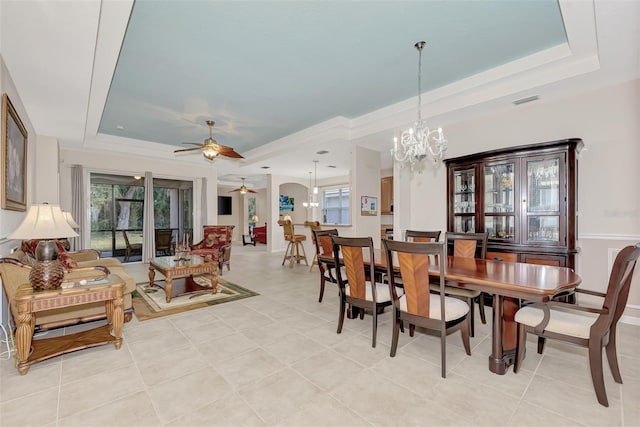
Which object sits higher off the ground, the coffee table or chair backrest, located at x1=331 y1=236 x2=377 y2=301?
chair backrest, located at x1=331 y1=236 x2=377 y2=301

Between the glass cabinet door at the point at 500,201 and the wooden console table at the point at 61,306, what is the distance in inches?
165

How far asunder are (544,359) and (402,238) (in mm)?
2667

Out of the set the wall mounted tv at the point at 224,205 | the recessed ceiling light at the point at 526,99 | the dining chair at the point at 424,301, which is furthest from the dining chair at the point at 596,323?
the wall mounted tv at the point at 224,205

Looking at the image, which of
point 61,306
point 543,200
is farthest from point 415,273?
point 61,306

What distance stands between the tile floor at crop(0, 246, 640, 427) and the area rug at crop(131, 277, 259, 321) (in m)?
0.48

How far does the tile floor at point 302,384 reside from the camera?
5.45ft

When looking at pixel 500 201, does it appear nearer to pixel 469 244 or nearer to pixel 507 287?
pixel 469 244

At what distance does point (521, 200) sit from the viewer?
345cm

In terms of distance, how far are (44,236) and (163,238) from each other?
5.38 metres

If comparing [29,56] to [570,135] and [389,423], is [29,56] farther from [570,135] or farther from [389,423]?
[570,135]

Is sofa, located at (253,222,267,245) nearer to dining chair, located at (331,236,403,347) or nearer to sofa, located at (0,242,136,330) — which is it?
sofa, located at (0,242,136,330)

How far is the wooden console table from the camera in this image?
2.10 m

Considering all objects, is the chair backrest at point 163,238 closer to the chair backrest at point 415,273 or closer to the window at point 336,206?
the window at point 336,206

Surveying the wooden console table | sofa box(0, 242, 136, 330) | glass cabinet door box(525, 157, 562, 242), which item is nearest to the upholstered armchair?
sofa box(0, 242, 136, 330)
